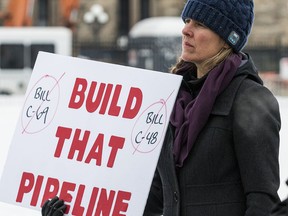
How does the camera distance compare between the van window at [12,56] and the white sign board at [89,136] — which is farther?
the van window at [12,56]

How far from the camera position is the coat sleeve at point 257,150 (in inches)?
101

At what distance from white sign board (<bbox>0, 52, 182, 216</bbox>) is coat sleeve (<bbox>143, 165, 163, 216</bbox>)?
14 cm

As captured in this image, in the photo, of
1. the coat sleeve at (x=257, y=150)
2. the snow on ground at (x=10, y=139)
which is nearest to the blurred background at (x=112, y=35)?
the snow on ground at (x=10, y=139)

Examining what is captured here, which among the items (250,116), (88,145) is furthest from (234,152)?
(88,145)

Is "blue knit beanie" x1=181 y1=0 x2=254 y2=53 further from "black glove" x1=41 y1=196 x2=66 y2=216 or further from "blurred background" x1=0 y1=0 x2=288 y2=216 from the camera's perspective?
"blurred background" x1=0 y1=0 x2=288 y2=216

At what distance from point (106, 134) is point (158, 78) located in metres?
0.23

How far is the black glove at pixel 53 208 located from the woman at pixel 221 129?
300 millimetres

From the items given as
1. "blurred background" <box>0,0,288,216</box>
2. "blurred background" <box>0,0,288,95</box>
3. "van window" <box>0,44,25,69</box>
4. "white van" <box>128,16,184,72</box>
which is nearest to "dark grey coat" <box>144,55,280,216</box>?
"blurred background" <box>0,0,288,216</box>

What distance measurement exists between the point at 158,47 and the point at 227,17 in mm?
25945

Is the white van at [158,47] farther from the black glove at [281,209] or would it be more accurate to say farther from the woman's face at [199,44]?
the black glove at [281,209]

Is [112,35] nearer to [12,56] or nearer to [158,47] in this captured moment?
[158,47]

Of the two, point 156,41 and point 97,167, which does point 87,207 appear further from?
point 156,41

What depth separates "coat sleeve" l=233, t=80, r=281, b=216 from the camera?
2.57 m

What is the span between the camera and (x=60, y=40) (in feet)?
86.1
